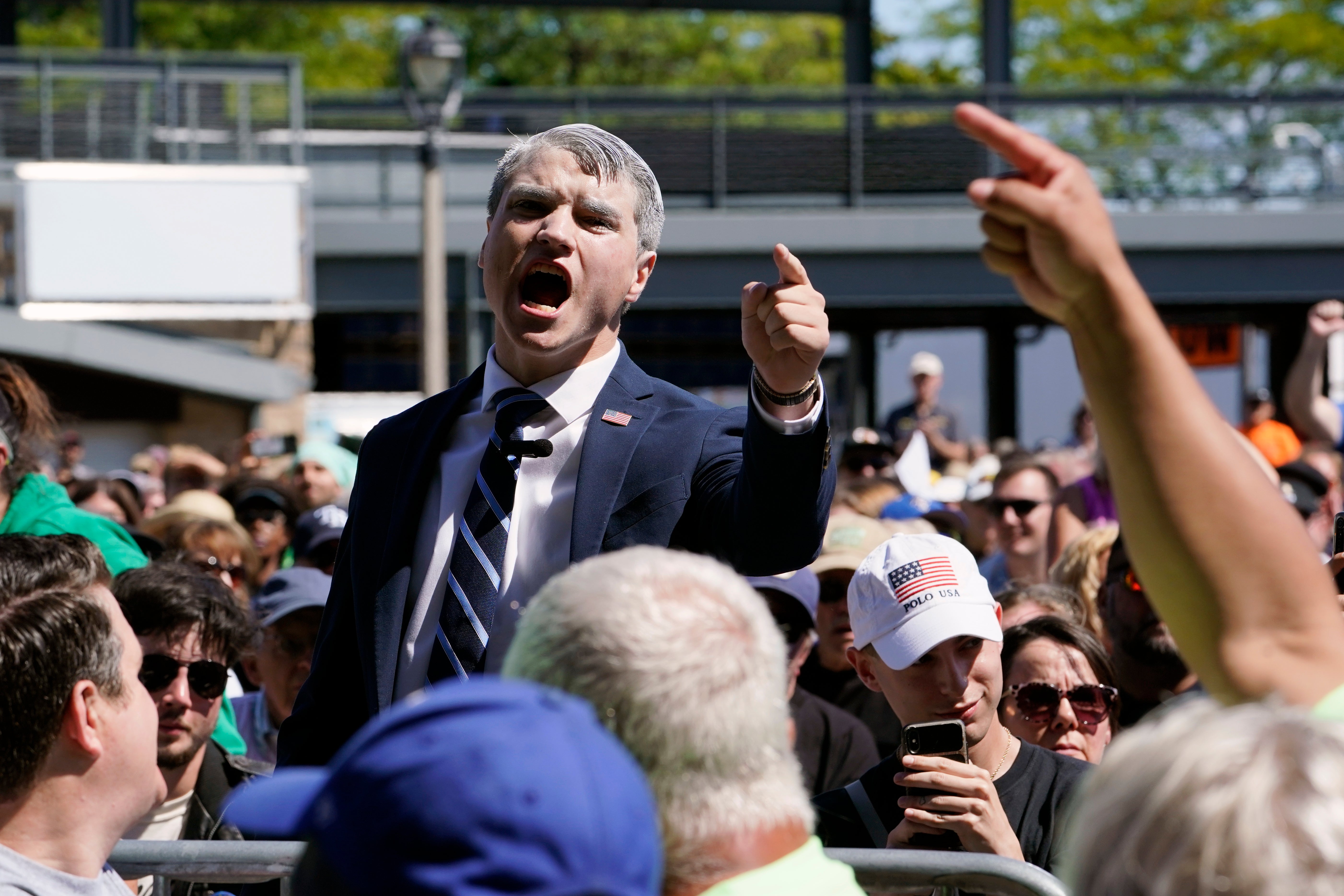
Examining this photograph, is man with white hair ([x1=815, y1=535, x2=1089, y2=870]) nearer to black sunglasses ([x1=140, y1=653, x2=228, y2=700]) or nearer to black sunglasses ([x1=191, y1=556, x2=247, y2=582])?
black sunglasses ([x1=140, y1=653, x2=228, y2=700])

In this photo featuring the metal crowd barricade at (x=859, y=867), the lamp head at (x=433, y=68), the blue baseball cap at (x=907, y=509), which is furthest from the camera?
the lamp head at (x=433, y=68)

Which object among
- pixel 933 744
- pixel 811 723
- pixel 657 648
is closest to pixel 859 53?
pixel 811 723

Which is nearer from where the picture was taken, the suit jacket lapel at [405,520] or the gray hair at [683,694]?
the gray hair at [683,694]

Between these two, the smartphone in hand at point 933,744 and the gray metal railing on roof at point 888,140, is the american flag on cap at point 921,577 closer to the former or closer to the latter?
the smartphone in hand at point 933,744

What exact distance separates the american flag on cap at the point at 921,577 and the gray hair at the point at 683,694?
5.86ft

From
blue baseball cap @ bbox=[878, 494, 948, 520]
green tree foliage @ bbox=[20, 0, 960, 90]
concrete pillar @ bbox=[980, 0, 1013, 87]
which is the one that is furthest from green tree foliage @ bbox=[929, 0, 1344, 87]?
blue baseball cap @ bbox=[878, 494, 948, 520]

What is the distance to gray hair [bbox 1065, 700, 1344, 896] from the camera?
120 centimetres

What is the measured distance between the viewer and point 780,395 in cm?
228

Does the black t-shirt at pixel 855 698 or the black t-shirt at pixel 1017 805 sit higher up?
the black t-shirt at pixel 1017 805

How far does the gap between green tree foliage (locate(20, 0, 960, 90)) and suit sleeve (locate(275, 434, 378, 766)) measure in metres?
30.7

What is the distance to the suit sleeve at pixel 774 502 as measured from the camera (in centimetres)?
227

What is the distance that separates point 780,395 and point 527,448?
464mm

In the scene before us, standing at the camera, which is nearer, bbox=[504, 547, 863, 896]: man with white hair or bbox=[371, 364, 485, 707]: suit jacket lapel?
bbox=[504, 547, 863, 896]: man with white hair

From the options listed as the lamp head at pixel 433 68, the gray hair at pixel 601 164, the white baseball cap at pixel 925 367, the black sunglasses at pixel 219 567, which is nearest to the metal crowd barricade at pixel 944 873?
the gray hair at pixel 601 164
